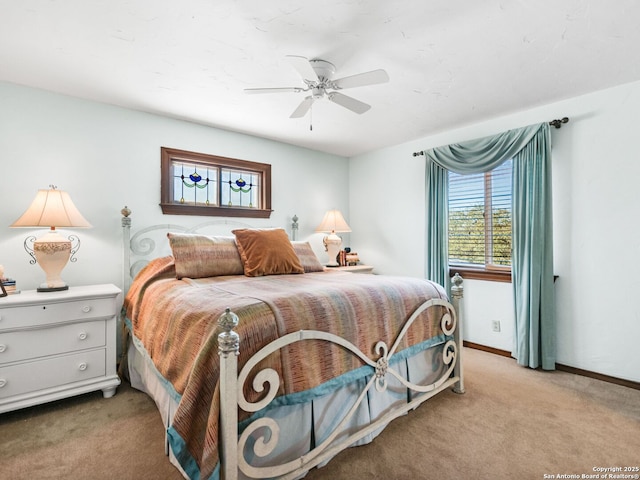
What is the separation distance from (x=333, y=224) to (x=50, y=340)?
9.36 ft

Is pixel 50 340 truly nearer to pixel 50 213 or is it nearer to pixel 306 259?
pixel 50 213

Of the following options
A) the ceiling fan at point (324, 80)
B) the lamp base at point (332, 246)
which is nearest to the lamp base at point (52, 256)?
the ceiling fan at point (324, 80)

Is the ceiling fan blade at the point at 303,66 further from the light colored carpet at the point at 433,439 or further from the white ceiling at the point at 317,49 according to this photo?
the light colored carpet at the point at 433,439

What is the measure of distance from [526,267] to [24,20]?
3830 millimetres

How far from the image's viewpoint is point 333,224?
4.05 meters

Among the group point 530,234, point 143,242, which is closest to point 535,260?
point 530,234

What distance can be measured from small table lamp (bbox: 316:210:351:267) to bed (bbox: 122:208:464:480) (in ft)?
5.09

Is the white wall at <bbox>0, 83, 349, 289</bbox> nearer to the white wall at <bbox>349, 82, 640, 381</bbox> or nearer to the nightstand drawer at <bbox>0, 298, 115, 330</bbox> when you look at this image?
the nightstand drawer at <bbox>0, 298, 115, 330</bbox>

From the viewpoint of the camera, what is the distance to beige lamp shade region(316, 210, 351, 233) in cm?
405

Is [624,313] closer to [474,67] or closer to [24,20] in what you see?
[474,67]

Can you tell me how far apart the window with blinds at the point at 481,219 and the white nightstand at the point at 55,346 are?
3.24 m

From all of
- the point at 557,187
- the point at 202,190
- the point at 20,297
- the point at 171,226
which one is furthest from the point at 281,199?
the point at 557,187

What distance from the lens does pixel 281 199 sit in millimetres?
3959

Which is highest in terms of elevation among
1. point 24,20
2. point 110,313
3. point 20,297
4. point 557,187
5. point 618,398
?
point 24,20
